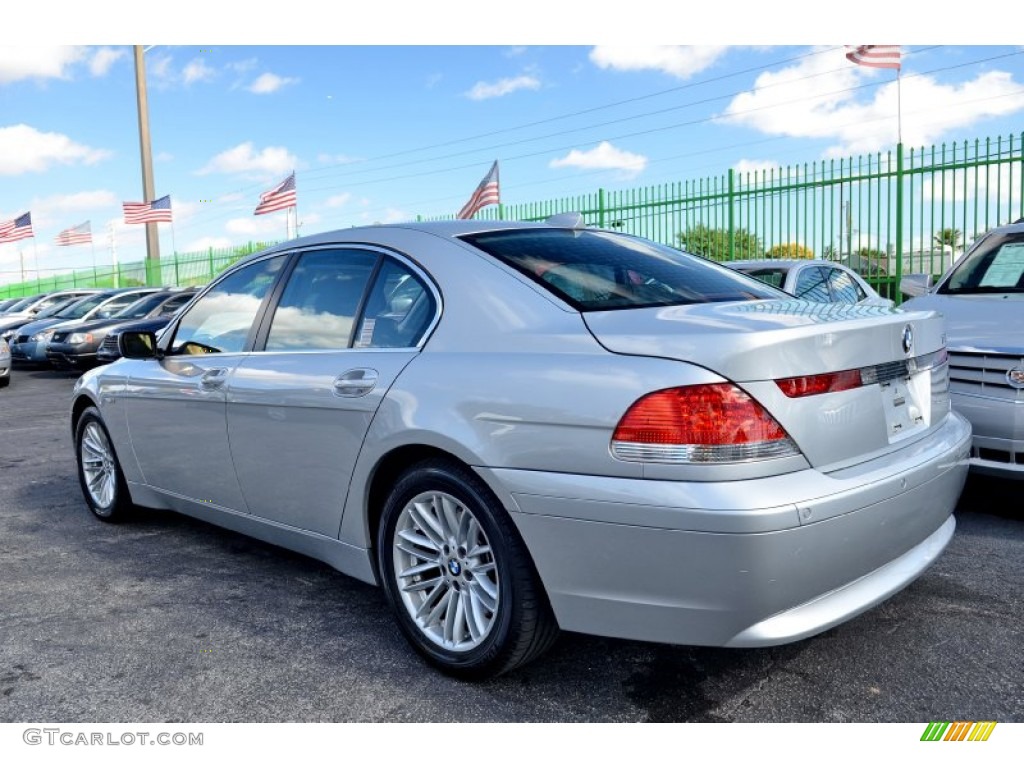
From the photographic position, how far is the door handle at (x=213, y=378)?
12.9 feet

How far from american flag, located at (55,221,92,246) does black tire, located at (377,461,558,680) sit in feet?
115

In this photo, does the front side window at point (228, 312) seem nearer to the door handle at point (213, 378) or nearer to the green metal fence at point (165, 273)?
the door handle at point (213, 378)

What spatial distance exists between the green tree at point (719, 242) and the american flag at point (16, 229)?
25.8 metres

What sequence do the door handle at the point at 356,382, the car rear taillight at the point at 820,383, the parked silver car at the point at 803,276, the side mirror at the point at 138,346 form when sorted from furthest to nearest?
→ the parked silver car at the point at 803,276 < the side mirror at the point at 138,346 < the door handle at the point at 356,382 < the car rear taillight at the point at 820,383

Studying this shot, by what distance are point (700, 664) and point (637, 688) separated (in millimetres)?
270

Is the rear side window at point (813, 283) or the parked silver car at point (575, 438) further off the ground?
the rear side window at point (813, 283)

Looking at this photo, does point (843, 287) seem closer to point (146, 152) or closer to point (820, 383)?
point (820, 383)

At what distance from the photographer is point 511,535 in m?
2.71

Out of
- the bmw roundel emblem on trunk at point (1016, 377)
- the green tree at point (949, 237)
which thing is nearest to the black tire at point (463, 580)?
the bmw roundel emblem on trunk at point (1016, 377)

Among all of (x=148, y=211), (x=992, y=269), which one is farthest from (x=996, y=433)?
(x=148, y=211)

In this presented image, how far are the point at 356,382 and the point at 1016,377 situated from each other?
3230mm

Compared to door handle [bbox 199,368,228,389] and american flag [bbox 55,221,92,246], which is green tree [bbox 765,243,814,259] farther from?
american flag [bbox 55,221,92,246]

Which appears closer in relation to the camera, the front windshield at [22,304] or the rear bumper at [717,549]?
the rear bumper at [717,549]

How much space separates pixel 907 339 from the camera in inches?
114
